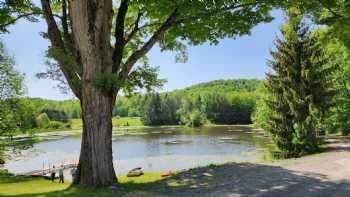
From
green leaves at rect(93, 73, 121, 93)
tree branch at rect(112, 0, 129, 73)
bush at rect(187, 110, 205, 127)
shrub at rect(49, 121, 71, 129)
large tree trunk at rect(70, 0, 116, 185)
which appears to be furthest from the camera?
bush at rect(187, 110, 205, 127)

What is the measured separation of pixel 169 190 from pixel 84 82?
484cm

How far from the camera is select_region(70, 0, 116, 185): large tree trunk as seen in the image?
13312 millimetres

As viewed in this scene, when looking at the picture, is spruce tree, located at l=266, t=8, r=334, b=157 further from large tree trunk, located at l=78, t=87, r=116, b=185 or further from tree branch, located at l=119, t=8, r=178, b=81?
large tree trunk, located at l=78, t=87, r=116, b=185

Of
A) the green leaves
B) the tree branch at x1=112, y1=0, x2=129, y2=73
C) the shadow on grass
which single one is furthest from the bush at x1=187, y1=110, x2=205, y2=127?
the green leaves

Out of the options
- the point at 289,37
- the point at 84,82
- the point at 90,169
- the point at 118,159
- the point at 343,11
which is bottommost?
the point at 118,159

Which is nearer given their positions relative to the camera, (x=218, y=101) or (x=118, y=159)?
(x=118, y=159)

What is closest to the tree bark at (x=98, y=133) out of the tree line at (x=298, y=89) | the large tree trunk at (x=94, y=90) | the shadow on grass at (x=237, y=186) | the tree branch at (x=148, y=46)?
the large tree trunk at (x=94, y=90)

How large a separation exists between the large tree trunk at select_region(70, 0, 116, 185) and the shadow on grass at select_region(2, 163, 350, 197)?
88 centimetres

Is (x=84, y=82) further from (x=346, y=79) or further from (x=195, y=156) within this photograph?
(x=195, y=156)

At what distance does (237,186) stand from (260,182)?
0.96 m

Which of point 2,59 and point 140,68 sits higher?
point 2,59

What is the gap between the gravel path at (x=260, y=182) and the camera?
11.3m

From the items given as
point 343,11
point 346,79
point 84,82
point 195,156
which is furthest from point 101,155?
point 195,156

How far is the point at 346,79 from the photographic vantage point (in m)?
35.1
